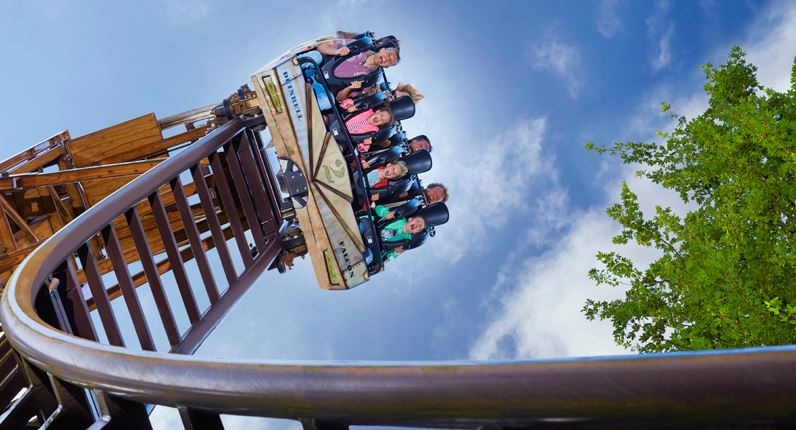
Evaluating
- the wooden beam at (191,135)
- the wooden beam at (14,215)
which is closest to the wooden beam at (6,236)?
the wooden beam at (14,215)

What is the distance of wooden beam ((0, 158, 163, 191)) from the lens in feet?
19.8

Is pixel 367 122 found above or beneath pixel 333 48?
beneath

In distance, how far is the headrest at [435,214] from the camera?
801cm

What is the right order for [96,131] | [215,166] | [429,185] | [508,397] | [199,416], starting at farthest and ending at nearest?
[429,185], [96,131], [215,166], [199,416], [508,397]

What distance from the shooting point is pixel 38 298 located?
316cm

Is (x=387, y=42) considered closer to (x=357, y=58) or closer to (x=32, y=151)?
(x=357, y=58)

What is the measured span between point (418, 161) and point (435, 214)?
655 millimetres

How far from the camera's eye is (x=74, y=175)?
6.05 m

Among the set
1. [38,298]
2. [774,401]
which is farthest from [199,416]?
[38,298]

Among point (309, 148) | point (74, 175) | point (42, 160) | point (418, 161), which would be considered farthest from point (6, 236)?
point (418, 161)

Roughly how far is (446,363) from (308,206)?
5.66 metres

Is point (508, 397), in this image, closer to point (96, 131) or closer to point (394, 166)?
point (394, 166)

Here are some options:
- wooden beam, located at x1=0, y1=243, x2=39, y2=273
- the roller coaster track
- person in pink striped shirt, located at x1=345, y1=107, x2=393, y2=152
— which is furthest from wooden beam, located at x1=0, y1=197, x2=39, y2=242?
the roller coaster track

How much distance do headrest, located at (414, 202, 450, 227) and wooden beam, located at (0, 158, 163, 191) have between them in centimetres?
293
